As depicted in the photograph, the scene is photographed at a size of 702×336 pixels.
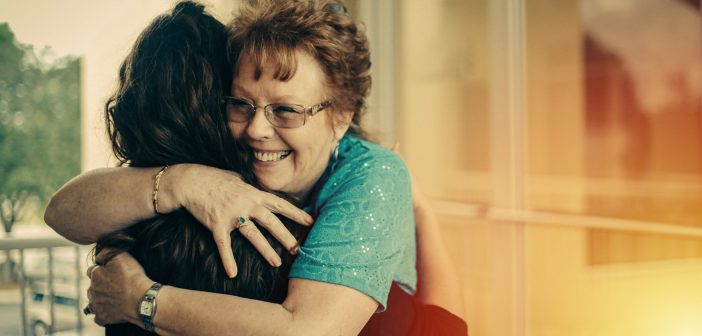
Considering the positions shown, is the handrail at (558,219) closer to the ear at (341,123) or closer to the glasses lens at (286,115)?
the ear at (341,123)

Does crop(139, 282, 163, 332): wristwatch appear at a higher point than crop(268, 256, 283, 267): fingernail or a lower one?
lower

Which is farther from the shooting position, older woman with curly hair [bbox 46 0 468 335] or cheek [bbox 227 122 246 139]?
cheek [bbox 227 122 246 139]

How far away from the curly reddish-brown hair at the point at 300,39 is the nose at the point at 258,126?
7 cm

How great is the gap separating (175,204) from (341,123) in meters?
0.37

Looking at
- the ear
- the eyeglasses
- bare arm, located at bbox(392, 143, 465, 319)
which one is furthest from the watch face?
bare arm, located at bbox(392, 143, 465, 319)

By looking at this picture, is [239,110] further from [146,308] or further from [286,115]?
[146,308]

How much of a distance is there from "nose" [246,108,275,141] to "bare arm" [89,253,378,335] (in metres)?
0.28

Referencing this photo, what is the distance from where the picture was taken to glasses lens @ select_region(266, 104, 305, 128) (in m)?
1.13

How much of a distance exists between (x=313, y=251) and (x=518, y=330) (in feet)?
4.26

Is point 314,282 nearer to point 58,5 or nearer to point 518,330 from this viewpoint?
point 518,330

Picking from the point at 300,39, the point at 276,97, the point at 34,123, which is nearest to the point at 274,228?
the point at 276,97

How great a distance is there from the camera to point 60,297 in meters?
2.46

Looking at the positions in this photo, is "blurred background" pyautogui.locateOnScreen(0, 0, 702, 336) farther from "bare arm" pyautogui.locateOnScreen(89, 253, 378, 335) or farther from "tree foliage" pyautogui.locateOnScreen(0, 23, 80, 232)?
"bare arm" pyautogui.locateOnScreen(89, 253, 378, 335)

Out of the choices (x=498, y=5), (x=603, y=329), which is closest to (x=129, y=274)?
(x=603, y=329)
